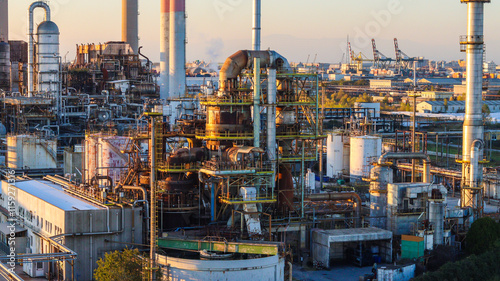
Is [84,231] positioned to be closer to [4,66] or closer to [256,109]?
[256,109]

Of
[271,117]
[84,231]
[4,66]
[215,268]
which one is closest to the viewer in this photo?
[215,268]

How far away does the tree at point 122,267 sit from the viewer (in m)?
25.4

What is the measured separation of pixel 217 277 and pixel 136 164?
7.80 metres

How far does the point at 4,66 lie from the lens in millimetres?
71812

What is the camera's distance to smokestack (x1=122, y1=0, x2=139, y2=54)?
8381cm

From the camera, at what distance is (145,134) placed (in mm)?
32500

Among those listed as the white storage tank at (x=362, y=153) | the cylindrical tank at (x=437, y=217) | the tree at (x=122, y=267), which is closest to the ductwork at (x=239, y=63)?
the cylindrical tank at (x=437, y=217)

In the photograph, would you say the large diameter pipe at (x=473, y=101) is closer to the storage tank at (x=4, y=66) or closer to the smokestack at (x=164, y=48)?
the smokestack at (x=164, y=48)

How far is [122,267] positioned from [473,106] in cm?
1790

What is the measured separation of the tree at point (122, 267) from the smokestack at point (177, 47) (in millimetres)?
44221

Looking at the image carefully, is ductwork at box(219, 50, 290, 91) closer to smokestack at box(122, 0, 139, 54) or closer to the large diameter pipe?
the large diameter pipe

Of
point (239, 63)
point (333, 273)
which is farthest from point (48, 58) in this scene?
point (333, 273)

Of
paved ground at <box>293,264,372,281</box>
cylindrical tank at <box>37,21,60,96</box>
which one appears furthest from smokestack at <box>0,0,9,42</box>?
paved ground at <box>293,264,372,281</box>

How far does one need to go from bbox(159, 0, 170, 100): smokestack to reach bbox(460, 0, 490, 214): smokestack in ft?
130
